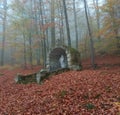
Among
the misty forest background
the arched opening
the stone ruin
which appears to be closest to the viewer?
the stone ruin

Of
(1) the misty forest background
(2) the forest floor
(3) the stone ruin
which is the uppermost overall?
(1) the misty forest background

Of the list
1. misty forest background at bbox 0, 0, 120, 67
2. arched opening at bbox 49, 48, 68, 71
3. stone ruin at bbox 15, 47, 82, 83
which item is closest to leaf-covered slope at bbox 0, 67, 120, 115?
stone ruin at bbox 15, 47, 82, 83

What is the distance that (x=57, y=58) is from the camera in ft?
67.9

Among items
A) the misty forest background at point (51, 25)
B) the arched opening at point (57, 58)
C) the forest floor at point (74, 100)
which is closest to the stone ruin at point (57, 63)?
the arched opening at point (57, 58)

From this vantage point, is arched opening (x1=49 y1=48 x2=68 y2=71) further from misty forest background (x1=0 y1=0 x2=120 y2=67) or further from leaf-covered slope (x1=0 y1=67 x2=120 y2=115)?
leaf-covered slope (x1=0 y1=67 x2=120 y2=115)

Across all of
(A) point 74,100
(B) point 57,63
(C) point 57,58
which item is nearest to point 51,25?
(C) point 57,58

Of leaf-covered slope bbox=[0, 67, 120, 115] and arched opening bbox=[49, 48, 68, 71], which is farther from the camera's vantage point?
arched opening bbox=[49, 48, 68, 71]

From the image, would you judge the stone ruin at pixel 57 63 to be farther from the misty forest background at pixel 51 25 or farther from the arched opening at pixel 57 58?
the misty forest background at pixel 51 25

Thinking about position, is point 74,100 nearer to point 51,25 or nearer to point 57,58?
point 57,58

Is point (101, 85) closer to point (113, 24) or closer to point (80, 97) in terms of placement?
point (80, 97)

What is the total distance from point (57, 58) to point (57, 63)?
18.8 inches

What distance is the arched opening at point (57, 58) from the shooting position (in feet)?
66.0

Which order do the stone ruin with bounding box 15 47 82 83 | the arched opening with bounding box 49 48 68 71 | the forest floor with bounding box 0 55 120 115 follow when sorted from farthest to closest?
the arched opening with bounding box 49 48 68 71 < the stone ruin with bounding box 15 47 82 83 < the forest floor with bounding box 0 55 120 115

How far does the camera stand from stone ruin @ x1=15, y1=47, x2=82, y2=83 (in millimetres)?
15485
